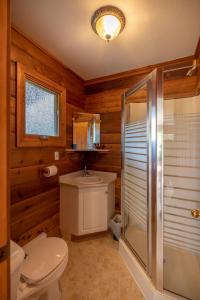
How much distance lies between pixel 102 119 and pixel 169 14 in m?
1.60

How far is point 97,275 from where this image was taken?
65.2 inches

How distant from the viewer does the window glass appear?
1834mm

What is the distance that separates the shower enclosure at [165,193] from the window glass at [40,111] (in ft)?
3.38

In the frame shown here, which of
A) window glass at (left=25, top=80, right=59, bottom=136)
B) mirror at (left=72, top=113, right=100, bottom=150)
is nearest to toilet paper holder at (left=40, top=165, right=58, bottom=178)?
window glass at (left=25, top=80, right=59, bottom=136)

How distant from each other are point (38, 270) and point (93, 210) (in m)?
1.11

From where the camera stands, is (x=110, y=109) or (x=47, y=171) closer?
(x=47, y=171)

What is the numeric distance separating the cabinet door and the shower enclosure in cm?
44

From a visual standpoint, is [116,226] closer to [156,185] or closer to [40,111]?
[156,185]

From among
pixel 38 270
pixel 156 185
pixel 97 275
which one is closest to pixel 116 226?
pixel 97 275

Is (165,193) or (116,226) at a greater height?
(165,193)

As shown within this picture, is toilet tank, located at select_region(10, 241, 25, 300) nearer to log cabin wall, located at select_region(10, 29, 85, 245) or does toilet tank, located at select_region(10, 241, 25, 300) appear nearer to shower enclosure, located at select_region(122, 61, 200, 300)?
log cabin wall, located at select_region(10, 29, 85, 245)

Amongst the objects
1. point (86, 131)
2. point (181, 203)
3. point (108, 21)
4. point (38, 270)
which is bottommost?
point (38, 270)

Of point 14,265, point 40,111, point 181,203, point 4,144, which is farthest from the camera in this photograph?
point 40,111

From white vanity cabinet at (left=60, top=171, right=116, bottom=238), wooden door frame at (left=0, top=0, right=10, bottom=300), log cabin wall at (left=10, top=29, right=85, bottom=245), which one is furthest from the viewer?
white vanity cabinet at (left=60, top=171, right=116, bottom=238)
